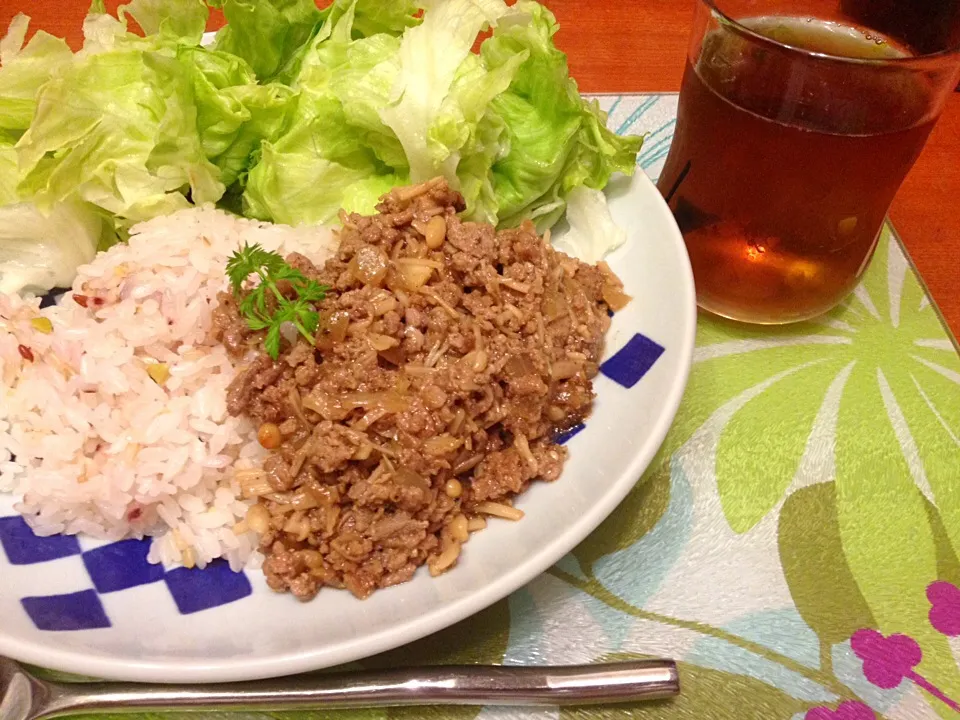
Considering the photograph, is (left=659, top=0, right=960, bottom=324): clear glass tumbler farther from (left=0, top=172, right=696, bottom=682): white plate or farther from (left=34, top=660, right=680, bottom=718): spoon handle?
(left=34, top=660, right=680, bottom=718): spoon handle

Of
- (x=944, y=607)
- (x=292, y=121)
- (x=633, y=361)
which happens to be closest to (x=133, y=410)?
(x=292, y=121)

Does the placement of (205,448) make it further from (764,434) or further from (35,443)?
(764,434)

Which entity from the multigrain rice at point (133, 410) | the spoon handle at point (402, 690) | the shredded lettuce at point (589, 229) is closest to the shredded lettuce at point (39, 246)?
the multigrain rice at point (133, 410)

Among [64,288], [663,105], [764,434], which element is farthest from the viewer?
[663,105]

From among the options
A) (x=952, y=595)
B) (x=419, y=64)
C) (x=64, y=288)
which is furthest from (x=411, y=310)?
(x=952, y=595)

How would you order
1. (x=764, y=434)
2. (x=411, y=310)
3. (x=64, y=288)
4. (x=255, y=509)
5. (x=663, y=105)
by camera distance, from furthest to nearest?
(x=663, y=105)
(x=64, y=288)
(x=764, y=434)
(x=411, y=310)
(x=255, y=509)

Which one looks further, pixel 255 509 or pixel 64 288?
pixel 64 288

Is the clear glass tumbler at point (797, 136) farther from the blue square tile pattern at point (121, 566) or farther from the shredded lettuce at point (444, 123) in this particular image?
the blue square tile pattern at point (121, 566)

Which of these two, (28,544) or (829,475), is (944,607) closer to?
(829,475)
